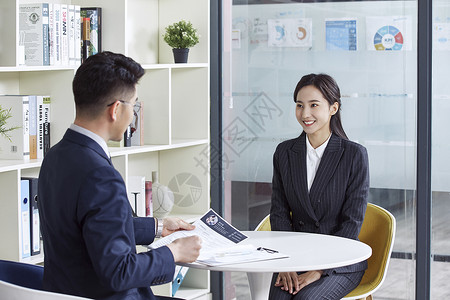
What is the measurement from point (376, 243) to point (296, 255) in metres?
0.89

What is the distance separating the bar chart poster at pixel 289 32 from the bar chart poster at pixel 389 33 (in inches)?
14.6

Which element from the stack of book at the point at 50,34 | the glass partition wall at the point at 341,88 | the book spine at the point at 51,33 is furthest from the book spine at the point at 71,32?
the glass partition wall at the point at 341,88

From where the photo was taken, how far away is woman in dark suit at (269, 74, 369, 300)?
3104mm

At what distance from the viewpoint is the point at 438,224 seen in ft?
12.7

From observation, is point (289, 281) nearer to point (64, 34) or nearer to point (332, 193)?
point (332, 193)

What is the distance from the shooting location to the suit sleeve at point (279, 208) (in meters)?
3.28

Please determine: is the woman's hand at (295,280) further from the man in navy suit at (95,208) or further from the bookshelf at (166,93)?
the bookshelf at (166,93)

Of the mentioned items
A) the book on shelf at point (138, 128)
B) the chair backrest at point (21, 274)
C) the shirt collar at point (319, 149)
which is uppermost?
the book on shelf at point (138, 128)

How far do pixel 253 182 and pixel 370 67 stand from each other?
102 cm

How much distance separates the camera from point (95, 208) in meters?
1.94

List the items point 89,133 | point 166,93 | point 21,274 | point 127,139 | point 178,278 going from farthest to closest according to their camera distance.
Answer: point 178,278 < point 166,93 < point 127,139 < point 21,274 < point 89,133

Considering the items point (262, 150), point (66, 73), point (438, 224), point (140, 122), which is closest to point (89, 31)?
point (66, 73)

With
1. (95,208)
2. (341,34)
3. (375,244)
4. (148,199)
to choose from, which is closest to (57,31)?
(148,199)

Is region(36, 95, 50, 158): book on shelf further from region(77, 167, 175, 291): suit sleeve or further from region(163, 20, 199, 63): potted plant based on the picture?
region(77, 167, 175, 291): suit sleeve
